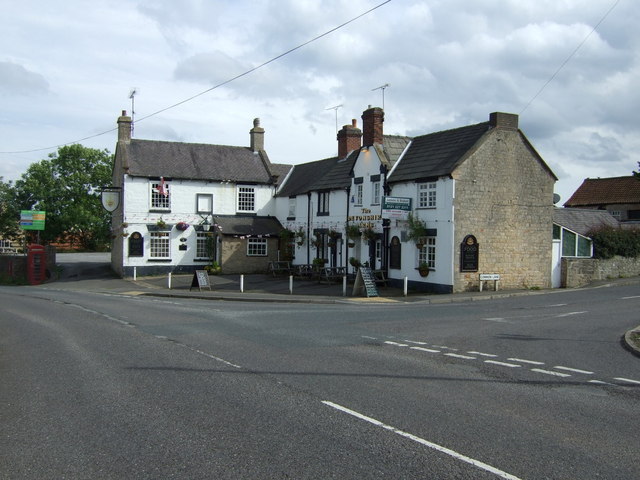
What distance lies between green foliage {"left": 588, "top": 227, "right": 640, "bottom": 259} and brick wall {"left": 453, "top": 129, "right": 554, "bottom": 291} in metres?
5.28

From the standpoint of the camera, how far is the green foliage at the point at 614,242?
33.1 m

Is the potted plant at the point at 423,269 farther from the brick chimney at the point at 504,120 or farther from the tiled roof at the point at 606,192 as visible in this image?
the tiled roof at the point at 606,192

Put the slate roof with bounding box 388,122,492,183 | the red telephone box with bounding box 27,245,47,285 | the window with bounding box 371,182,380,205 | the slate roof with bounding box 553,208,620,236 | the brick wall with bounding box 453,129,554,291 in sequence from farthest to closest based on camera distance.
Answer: the red telephone box with bounding box 27,245,47,285 → the slate roof with bounding box 553,208,620,236 → the window with bounding box 371,182,380,205 → the slate roof with bounding box 388,122,492,183 → the brick wall with bounding box 453,129,554,291

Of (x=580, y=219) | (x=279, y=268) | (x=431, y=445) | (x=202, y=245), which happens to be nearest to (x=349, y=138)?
(x=279, y=268)

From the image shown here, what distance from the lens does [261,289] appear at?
31062mm

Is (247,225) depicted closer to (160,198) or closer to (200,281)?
(160,198)

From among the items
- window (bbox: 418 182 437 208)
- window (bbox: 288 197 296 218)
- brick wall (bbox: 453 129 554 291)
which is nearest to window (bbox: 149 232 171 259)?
window (bbox: 288 197 296 218)

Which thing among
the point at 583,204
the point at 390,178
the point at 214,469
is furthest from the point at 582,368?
the point at 583,204

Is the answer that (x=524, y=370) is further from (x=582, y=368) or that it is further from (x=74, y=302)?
(x=74, y=302)

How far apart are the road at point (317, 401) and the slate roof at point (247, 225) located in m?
24.3

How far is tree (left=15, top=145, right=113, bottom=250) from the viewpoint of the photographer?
64.0 meters

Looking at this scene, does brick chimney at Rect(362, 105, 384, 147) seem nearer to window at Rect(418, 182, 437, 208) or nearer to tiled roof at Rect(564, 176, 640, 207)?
window at Rect(418, 182, 437, 208)

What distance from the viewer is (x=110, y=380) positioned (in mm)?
9211

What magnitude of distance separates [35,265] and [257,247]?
15.3 meters
